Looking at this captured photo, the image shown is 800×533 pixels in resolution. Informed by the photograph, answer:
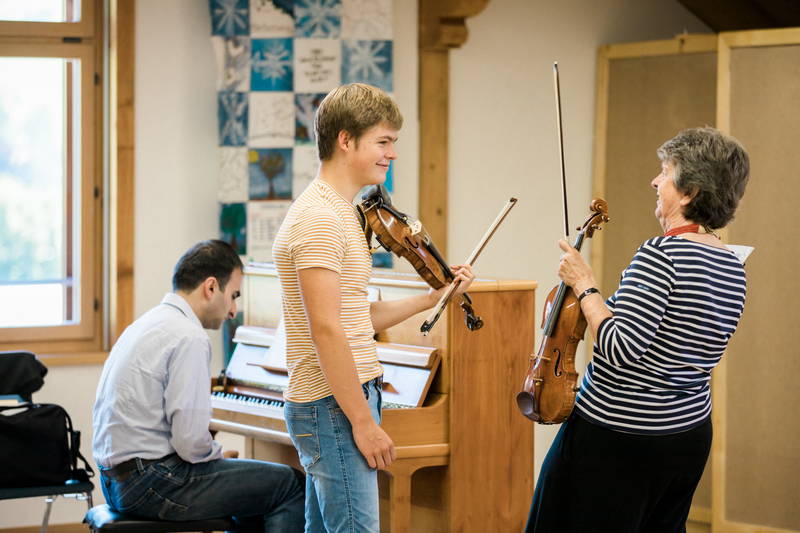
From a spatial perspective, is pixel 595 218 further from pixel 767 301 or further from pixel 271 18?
pixel 271 18

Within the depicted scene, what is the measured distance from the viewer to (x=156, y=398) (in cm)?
250

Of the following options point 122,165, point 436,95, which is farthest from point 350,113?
point 436,95

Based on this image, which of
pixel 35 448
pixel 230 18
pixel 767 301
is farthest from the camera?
pixel 230 18

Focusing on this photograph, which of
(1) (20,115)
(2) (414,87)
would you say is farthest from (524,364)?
(1) (20,115)

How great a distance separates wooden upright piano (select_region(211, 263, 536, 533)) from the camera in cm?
275

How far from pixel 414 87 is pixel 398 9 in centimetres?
35

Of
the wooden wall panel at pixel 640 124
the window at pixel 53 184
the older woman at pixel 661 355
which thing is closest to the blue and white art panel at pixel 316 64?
the window at pixel 53 184

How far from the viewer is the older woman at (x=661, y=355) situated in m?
1.94

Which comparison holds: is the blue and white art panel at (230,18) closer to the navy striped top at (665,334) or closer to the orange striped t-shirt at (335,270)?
the orange striped t-shirt at (335,270)

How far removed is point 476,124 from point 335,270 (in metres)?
2.79

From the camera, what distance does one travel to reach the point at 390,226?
218 centimetres

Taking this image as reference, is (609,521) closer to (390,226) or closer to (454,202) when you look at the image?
(390,226)

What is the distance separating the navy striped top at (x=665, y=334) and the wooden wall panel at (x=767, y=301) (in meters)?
1.92

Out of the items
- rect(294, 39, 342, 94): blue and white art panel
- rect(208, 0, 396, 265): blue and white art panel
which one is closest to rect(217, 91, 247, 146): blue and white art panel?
rect(208, 0, 396, 265): blue and white art panel
